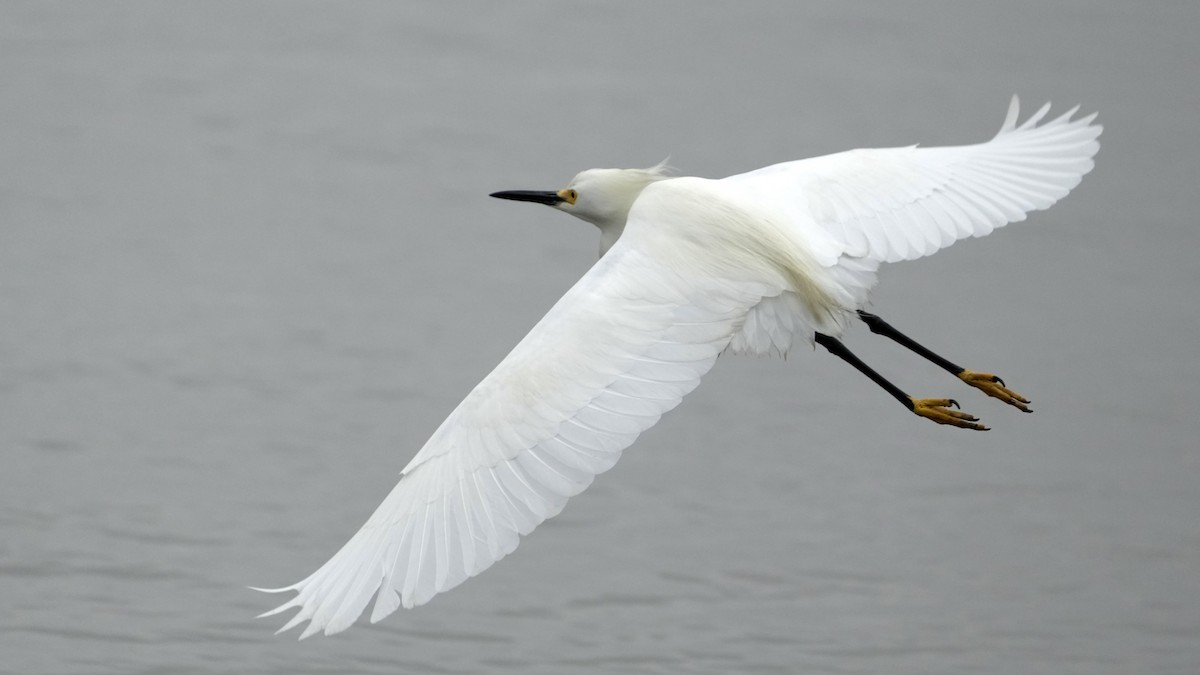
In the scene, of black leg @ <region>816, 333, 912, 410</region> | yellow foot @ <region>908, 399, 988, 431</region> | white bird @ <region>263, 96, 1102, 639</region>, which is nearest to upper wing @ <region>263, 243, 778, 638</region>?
white bird @ <region>263, 96, 1102, 639</region>

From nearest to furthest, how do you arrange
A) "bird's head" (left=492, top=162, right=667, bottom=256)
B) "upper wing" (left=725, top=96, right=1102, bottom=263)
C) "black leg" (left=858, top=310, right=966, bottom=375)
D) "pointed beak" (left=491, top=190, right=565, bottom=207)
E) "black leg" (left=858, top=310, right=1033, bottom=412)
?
"upper wing" (left=725, top=96, right=1102, bottom=263), "black leg" (left=858, top=310, right=966, bottom=375), "black leg" (left=858, top=310, right=1033, bottom=412), "bird's head" (left=492, top=162, right=667, bottom=256), "pointed beak" (left=491, top=190, right=565, bottom=207)

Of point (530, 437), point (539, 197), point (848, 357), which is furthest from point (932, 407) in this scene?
point (530, 437)

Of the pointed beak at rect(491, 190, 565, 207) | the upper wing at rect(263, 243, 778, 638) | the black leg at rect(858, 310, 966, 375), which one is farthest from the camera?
the pointed beak at rect(491, 190, 565, 207)

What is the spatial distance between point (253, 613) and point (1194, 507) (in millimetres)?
5000

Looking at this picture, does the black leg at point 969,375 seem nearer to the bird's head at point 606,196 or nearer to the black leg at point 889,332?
the black leg at point 889,332

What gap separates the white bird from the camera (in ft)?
19.9

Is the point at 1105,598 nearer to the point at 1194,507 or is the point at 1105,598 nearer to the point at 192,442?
the point at 1194,507

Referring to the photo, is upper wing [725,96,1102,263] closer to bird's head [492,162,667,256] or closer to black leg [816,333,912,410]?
black leg [816,333,912,410]

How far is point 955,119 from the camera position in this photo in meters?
13.5

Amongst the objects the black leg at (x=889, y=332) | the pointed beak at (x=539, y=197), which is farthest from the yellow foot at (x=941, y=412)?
the pointed beak at (x=539, y=197)

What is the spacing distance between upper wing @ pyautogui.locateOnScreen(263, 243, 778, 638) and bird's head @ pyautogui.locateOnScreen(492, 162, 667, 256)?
53.1 inches

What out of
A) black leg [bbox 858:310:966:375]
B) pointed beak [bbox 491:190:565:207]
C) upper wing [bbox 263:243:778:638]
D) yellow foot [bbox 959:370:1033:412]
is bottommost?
upper wing [bbox 263:243:778:638]

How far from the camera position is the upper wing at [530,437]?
5.96 meters

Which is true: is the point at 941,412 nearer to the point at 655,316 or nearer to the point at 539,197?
the point at 655,316
